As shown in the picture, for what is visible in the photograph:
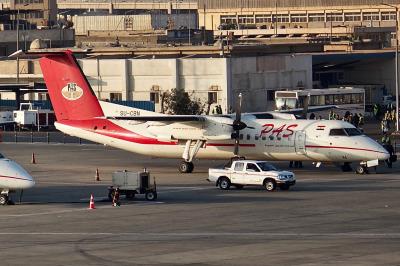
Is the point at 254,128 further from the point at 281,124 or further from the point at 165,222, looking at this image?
the point at 165,222

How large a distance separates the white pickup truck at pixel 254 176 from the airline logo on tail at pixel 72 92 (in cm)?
1321

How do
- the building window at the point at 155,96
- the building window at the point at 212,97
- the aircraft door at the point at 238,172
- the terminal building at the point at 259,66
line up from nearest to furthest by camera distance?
the aircraft door at the point at 238,172
the building window at the point at 212,97
the terminal building at the point at 259,66
the building window at the point at 155,96

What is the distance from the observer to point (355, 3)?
563ft

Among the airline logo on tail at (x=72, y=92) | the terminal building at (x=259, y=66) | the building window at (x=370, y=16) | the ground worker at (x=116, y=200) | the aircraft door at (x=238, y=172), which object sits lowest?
the ground worker at (x=116, y=200)

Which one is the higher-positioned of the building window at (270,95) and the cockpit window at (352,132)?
the building window at (270,95)

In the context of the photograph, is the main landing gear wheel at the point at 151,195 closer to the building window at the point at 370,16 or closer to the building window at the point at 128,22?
the building window at the point at 370,16

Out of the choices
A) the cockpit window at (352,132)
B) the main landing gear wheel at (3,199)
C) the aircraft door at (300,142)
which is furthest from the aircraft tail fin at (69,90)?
the main landing gear wheel at (3,199)

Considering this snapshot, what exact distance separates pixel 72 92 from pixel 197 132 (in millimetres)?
7814

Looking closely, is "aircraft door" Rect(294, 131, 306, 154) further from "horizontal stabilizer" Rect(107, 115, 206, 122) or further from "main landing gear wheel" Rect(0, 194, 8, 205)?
"main landing gear wheel" Rect(0, 194, 8, 205)

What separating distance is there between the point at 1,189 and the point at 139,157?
22566 millimetres

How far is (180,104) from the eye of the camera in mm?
89750

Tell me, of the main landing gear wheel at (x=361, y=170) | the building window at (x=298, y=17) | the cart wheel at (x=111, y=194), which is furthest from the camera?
the building window at (x=298, y=17)

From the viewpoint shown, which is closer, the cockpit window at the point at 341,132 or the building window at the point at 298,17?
the cockpit window at the point at 341,132

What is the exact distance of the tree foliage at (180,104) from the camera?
89562mm
